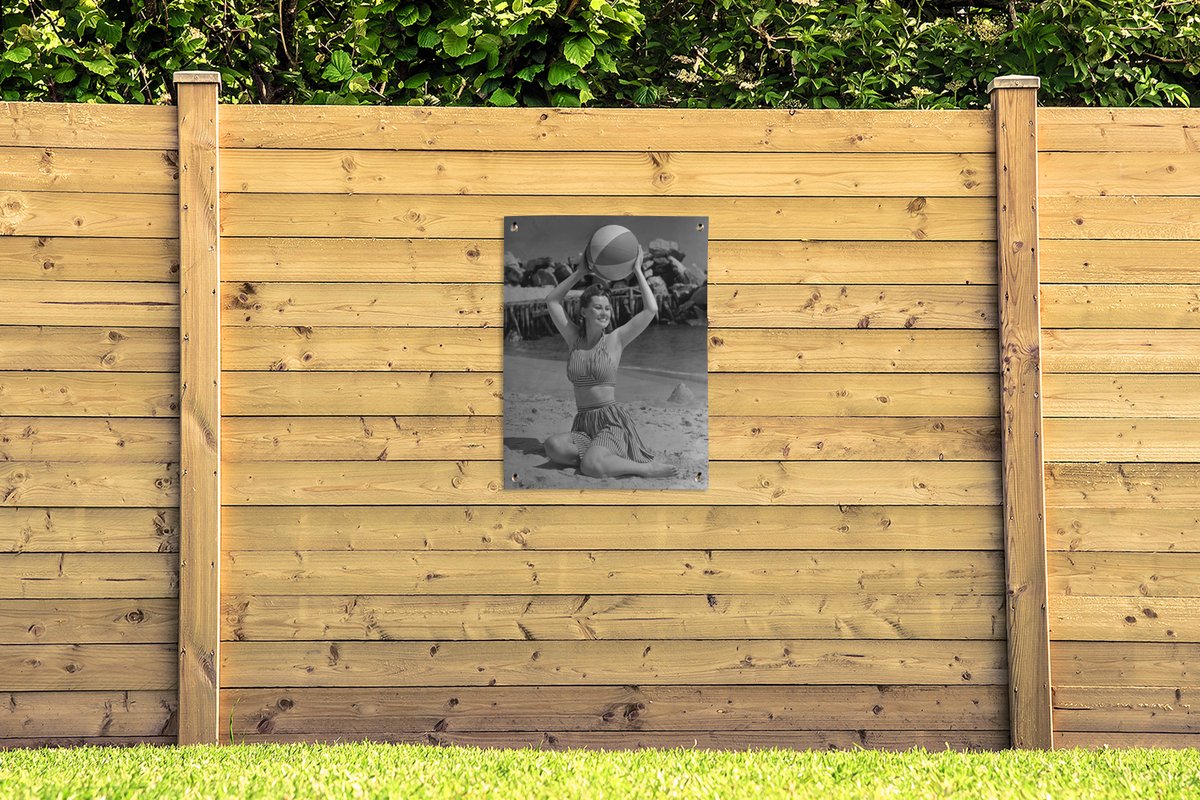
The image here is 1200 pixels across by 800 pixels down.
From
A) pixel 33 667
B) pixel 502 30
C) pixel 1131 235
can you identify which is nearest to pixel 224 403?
pixel 33 667

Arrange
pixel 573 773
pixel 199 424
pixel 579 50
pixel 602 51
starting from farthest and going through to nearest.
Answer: pixel 602 51
pixel 579 50
pixel 199 424
pixel 573 773

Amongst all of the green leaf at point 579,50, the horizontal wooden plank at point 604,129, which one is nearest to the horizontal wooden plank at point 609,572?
the horizontal wooden plank at point 604,129

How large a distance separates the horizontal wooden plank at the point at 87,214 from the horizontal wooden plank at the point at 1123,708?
12.6 feet

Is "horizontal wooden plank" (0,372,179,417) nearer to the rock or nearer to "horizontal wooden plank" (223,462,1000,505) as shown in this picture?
"horizontal wooden plank" (223,462,1000,505)

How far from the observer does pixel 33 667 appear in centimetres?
354

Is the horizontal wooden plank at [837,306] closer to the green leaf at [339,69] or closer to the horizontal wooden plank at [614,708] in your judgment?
the horizontal wooden plank at [614,708]

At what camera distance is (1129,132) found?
3691mm

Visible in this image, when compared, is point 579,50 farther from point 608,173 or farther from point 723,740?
point 723,740

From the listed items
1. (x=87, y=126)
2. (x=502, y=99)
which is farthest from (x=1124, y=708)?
(x=87, y=126)

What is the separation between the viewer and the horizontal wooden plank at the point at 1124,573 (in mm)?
3633

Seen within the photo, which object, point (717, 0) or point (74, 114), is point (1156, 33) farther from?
point (74, 114)

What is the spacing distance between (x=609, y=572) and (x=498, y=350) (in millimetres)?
940

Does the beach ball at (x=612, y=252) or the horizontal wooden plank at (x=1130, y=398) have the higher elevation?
the beach ball at (x=612, y=252)

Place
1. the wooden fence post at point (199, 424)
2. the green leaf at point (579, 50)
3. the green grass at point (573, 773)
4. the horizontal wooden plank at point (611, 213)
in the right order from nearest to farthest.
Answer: the green grass at point (573, 773) → the wooden fence post at point (199, 424) → the horizontal wooden plank at point (611, 213) → the green leaf at point (579, 50)
